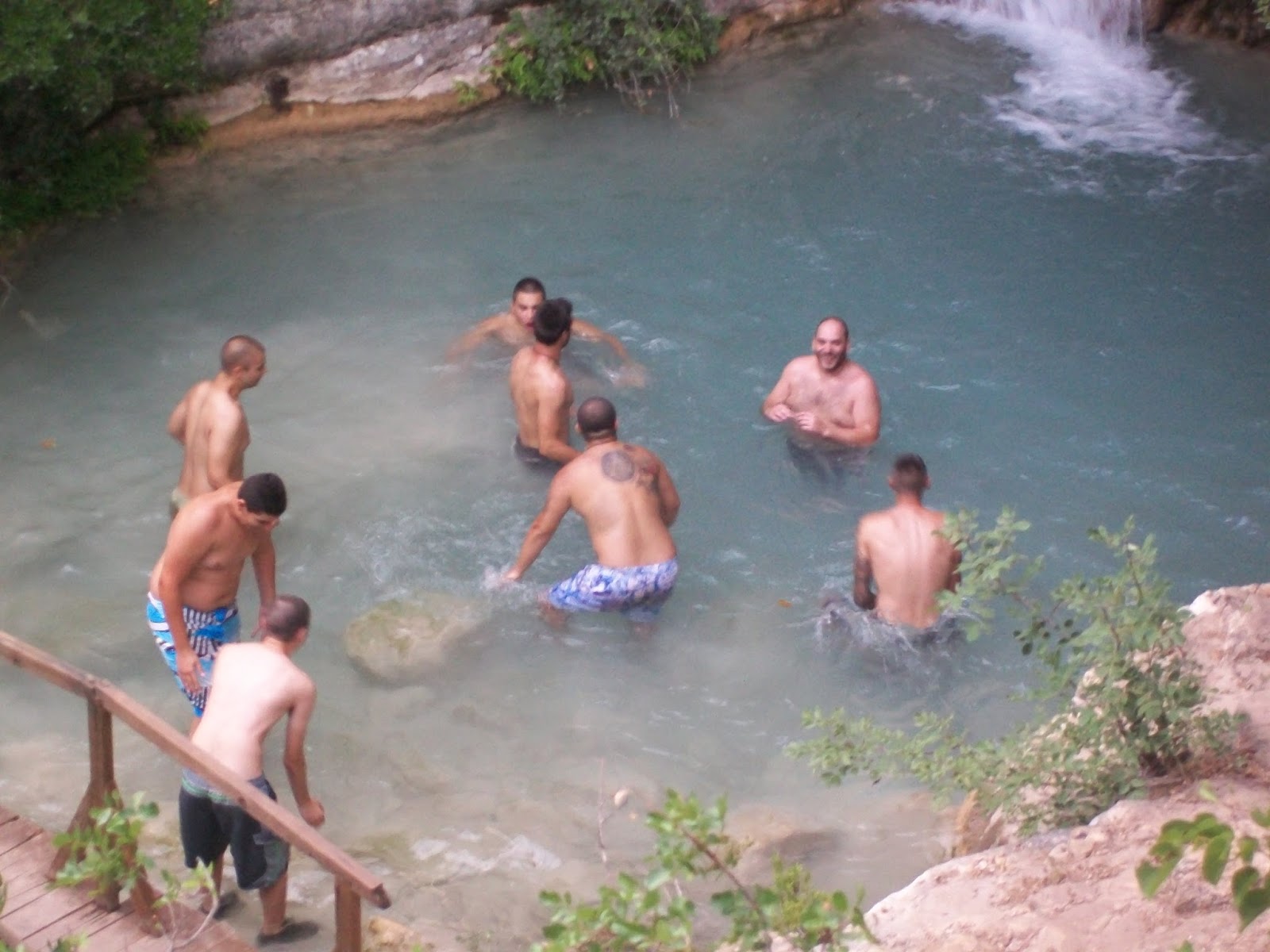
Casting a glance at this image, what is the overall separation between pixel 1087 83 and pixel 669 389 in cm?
679

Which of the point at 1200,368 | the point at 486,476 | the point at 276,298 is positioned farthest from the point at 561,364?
the point at 1200,368

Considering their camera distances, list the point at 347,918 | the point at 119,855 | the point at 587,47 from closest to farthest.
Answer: the point at 119,855
the point at 347,918
the point at 587,47

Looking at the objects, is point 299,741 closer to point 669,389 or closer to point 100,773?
point 100,773

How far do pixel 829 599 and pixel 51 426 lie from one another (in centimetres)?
503

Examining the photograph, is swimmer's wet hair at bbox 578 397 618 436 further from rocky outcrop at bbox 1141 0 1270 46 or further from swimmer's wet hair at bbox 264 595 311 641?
rocky outcrop at bbox 1141 0 1270 46

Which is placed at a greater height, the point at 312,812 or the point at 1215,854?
the point at 1215,854

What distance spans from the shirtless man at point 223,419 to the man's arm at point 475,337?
2539 millimetres

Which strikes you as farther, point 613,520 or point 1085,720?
point 613,520

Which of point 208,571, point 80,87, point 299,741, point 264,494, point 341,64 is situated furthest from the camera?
point 341,64

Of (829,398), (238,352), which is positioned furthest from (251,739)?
(829,398)

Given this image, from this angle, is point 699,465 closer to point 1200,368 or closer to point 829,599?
point 829,599

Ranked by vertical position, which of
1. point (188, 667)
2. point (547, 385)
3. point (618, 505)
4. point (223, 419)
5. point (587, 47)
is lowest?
point (188, 667)

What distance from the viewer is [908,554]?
22.8ft

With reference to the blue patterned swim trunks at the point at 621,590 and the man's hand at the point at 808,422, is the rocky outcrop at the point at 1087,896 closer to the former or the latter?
the blue patterned swim trunks at the point at 621,590
